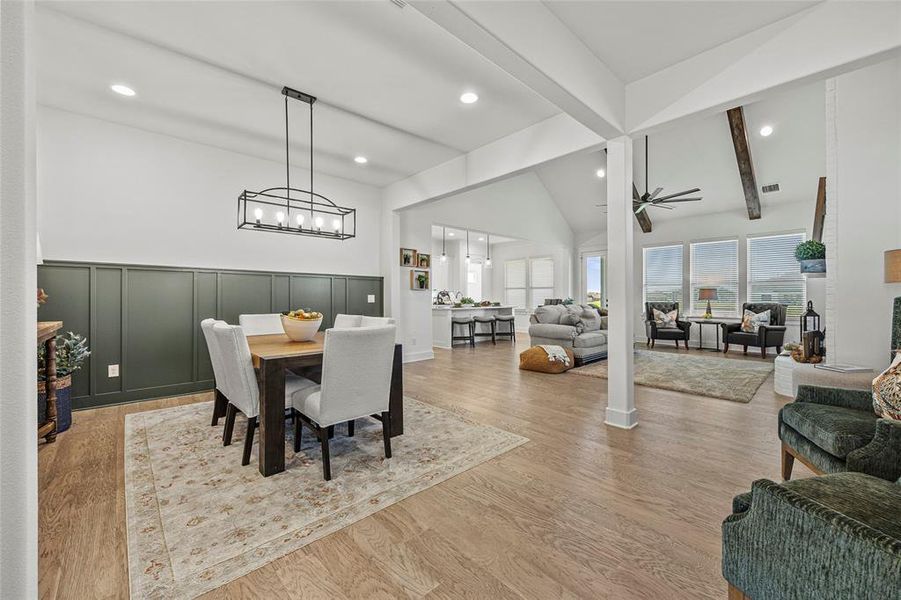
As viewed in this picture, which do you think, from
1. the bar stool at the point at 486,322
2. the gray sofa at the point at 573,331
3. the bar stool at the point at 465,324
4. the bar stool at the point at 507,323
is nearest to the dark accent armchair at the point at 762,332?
the gray sofa at the point at 573,331

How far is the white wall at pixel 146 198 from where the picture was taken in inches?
139

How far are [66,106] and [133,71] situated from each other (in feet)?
4.08

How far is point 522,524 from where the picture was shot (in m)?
1.78

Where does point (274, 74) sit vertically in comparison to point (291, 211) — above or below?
above

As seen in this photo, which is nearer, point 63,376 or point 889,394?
point 889,394

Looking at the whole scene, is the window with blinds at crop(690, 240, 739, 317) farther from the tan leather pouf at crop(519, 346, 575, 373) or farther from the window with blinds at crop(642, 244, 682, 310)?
the tan leather pouf at crop(519, 346, 575, 373)

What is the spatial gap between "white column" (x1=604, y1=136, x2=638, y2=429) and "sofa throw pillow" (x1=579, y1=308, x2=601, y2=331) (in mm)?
2888

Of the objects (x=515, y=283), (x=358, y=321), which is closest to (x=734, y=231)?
(x=515, y=283)

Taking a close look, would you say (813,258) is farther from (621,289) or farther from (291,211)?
(291,211)

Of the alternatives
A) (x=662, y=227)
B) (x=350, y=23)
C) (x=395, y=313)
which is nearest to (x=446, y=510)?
(x=350, y=23)

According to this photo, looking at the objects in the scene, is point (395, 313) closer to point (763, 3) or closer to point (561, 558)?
point (561, 558)

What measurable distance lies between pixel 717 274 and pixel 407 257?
665 centimetres

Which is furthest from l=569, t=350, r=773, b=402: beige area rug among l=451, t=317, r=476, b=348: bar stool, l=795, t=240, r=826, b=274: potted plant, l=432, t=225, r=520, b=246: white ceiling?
l=432, t=225, r=520, b=246: white ceiling

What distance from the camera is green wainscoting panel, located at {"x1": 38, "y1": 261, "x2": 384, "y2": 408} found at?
3.58 m
